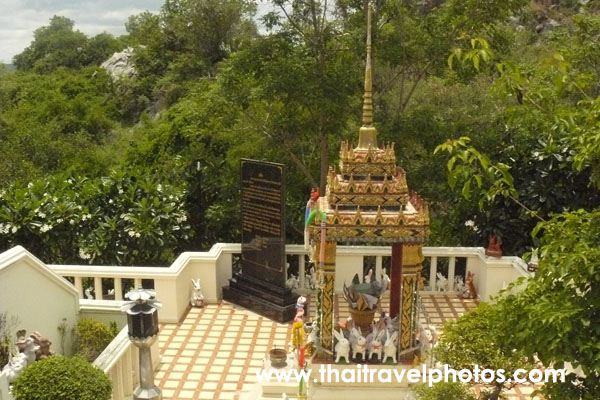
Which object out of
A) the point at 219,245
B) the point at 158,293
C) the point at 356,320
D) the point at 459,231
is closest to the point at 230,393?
the point at 356,320

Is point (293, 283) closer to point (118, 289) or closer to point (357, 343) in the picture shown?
point (118, 289)

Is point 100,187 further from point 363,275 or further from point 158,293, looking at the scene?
point 363,275

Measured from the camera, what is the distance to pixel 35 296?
8.51 m

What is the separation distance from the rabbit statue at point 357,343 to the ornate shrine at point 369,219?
314mm

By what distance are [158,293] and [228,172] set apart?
153 inches

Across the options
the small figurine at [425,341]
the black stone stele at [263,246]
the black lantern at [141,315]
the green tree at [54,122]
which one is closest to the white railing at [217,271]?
the black stone stele at [263,246]

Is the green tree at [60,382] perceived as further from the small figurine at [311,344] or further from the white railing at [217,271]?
the white railing at [217,271]

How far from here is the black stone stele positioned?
11.5 metres

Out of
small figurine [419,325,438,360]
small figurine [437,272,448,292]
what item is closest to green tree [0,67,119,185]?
small figurine [437,272,448,292]

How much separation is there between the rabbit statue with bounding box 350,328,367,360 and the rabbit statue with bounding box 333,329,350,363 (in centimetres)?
10

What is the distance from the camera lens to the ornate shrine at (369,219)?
26.5 ft

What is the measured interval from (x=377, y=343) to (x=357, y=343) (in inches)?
10.0

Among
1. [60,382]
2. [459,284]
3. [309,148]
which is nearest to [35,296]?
[60,382]

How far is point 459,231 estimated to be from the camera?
46.1 ft
